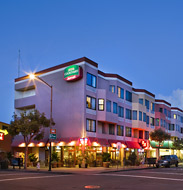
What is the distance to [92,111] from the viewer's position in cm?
4084

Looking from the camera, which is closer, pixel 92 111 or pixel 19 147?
pixel 92 111

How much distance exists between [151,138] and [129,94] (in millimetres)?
9957

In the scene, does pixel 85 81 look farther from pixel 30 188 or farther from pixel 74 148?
pixel 30 188

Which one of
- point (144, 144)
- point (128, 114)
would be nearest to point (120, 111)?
point (128, 114)

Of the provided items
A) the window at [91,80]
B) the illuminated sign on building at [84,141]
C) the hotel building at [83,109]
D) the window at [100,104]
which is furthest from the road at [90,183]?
the window at [100,104]

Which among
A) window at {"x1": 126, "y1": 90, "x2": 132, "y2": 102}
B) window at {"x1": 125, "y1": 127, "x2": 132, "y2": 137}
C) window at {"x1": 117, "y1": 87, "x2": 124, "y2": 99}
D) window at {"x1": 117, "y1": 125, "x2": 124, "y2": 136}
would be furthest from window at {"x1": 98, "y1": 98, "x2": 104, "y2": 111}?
window at {"x1": 126, "y1": 90, "x2": 132, "y2": 102}

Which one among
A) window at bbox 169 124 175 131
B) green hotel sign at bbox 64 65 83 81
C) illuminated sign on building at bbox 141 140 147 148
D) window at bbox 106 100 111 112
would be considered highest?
green hotel sign at bbox 64 65 83 81

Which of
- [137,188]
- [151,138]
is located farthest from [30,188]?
[151,138]

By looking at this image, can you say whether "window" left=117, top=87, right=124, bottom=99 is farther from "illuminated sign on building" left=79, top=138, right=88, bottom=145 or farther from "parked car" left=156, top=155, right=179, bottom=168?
"illuminated sign on building" left=79, top=138, right=88, bottom=145

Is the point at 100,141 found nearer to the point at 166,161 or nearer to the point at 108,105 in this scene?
the point at 108,105

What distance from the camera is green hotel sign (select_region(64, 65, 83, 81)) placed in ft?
129

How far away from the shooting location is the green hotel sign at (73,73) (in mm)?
39469

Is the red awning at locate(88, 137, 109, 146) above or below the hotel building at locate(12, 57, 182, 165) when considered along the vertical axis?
below

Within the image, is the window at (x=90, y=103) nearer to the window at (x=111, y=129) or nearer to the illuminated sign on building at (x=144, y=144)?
the window at (x=111, y=129)
